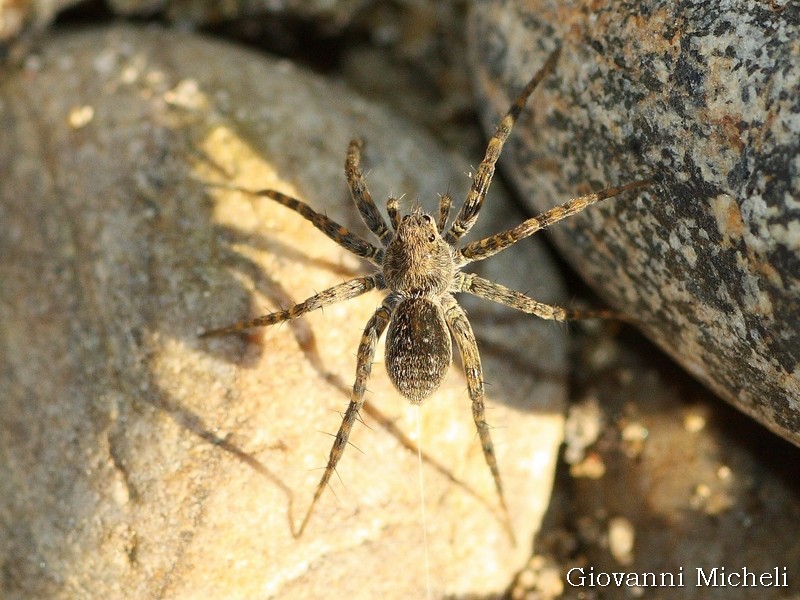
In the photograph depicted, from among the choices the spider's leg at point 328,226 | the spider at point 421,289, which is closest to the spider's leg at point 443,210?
the spider at point 421,289

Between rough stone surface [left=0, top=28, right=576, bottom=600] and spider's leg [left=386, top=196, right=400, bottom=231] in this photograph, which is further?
spider's leg [left=386, top=196, right=400, bottom=231]

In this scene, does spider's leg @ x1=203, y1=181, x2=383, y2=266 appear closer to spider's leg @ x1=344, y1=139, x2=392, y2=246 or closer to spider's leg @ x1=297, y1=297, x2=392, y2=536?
spider's leg @ x1=344, y1=139, x2=392, y2=246

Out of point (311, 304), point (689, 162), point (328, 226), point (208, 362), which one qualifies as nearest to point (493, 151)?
point (328, 226)

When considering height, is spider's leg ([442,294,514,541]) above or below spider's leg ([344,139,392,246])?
below

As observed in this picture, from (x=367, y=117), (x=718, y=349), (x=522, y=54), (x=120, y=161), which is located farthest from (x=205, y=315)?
(x=718, y=349)

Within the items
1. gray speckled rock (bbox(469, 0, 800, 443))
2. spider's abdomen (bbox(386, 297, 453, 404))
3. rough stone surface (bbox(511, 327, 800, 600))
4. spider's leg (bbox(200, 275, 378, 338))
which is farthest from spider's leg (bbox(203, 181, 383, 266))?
rough stone surface (bbox(511, 327, 800, 600))

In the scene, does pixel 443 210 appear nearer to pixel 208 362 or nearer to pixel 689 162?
pixel 689 162

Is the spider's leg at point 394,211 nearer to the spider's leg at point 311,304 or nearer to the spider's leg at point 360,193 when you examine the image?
the spider's leg at point 360,193

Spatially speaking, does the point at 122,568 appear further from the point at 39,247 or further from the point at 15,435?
the point at 39,247
